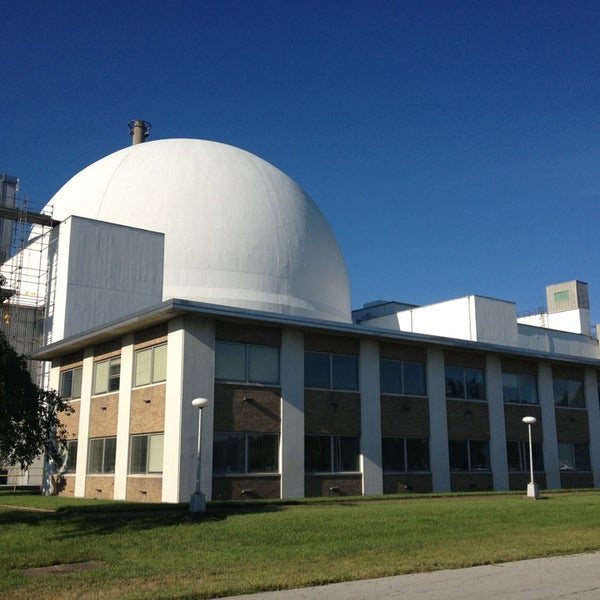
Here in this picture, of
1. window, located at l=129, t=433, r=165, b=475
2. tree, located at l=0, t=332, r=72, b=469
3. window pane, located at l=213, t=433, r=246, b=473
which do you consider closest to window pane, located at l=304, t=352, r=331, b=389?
window pane, located at l=213, t=433, r=246, b=473

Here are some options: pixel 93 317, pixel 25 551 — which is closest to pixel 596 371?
pixel 93 317

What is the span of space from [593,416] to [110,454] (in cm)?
2365

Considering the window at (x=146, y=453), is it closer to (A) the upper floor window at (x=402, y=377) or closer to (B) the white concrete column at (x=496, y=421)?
(A) the upper floor window at (x=402, y=377)

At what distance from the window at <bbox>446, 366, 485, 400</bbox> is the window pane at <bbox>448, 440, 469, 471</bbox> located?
196cm

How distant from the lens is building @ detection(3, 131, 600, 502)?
26.6m

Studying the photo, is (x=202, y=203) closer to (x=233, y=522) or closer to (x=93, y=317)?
(x=93, y=317)

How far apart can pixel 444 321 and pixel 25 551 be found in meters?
35.3

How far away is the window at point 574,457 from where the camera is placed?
36.5 m

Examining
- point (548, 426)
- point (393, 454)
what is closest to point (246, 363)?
point (393, 454)

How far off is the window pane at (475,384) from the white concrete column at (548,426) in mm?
3911

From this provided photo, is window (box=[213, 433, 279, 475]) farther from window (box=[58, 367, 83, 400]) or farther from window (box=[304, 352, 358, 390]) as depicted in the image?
window (box=[58, 367, 83, 400])

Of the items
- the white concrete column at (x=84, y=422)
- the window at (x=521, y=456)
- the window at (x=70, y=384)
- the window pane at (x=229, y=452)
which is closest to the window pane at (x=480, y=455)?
the window at (x=521, y=456)

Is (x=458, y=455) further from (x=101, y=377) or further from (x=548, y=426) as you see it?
(x=101, y=377)

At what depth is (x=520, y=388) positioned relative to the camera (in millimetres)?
35719
